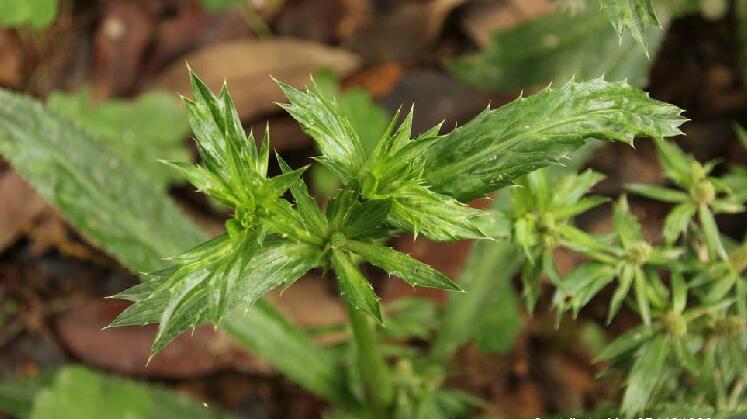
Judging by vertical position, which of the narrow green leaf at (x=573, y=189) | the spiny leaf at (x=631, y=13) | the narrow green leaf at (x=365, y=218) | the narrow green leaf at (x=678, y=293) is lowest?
the narrow green leaf at (x=678, y=293)

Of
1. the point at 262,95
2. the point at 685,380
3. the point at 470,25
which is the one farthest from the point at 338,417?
the point at 470,25

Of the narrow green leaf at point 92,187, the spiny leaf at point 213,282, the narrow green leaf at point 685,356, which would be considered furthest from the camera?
the narrow green leaf at point 92,187

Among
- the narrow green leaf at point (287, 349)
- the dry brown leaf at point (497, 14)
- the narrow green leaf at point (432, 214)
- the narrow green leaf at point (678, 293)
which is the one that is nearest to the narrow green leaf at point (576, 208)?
the narrow green leaf at point (678, 293)

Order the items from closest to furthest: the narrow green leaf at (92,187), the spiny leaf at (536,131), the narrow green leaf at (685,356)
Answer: the spiny leaf at (536,131), the narrow green leaf at (685,356), the narrow green leaf at (92,187)

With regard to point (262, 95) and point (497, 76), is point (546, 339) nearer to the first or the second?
point (497, 76)

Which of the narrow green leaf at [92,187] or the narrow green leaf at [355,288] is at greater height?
the narrow green leaf at [355,288]

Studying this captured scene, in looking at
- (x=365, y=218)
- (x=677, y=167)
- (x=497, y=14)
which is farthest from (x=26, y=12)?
(x=677, y=167)

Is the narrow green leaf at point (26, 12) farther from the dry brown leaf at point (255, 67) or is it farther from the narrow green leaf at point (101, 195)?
the narrow green leaf at point (101, 195)
